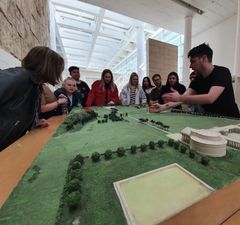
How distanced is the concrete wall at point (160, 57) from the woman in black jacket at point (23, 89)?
4149 mm

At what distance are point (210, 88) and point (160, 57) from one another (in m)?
3.87

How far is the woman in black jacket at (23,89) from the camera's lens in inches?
31.1

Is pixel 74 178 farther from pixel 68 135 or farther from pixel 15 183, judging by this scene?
pixel 68 135

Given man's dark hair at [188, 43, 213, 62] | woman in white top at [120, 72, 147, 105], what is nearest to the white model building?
man's dark hair at [188, 43, 213, 62]

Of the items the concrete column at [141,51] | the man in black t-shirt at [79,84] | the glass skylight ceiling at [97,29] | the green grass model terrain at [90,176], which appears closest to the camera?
the green grass model terrain at [90,176]

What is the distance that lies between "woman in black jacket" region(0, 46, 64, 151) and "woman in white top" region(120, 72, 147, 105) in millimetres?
1831

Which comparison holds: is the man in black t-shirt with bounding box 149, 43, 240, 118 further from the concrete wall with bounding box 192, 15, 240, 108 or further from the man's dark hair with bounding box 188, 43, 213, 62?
the concrete wall with bounding box 192, 15, 240, 108

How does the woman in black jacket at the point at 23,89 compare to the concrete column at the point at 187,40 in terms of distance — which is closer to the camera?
the woman in black jacket at the point at 23,89

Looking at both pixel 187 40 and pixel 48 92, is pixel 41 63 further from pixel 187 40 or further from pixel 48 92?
pixel 187 40

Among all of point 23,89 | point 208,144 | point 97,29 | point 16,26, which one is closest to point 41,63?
point 23,89

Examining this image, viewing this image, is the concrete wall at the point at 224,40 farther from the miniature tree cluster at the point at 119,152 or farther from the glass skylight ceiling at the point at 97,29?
the miniature tree cluster at the point at 119,152

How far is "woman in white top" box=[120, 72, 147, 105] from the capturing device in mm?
2814

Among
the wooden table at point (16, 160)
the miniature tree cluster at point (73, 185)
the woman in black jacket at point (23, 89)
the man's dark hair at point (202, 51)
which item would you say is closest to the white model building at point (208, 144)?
the miniature tree cluster at point (73, 185)

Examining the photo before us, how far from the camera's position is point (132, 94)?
2.84 m
